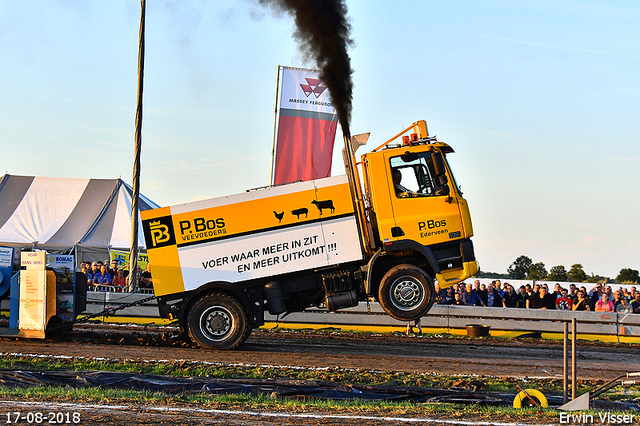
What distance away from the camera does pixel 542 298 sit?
1672 centimetres

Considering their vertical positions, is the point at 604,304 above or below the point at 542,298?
below

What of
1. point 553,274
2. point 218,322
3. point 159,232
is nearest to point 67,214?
point 159,232

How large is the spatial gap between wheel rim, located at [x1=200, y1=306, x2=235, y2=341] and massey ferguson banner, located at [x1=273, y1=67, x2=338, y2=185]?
220 inches

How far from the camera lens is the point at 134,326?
15586mm

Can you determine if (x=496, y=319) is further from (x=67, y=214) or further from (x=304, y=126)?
(x=67, y=214)

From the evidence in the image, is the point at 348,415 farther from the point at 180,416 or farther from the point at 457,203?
the point at 457,203

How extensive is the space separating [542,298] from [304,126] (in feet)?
25.7

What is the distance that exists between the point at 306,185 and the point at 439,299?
6.64 metres

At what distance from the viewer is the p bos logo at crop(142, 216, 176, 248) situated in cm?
1127

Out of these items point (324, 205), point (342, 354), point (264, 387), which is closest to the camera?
point (264, 387)

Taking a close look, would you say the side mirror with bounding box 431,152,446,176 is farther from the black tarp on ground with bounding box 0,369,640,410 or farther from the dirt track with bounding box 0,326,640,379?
the black tarp on ground with bounding box 0,369,640,410

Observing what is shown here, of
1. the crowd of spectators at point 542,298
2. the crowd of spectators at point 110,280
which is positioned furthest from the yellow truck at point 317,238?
the crowd of spectators at point 110,280

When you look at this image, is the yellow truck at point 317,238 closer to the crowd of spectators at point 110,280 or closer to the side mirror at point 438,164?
the side mirror at point 438,164

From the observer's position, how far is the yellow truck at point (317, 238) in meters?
11.2
